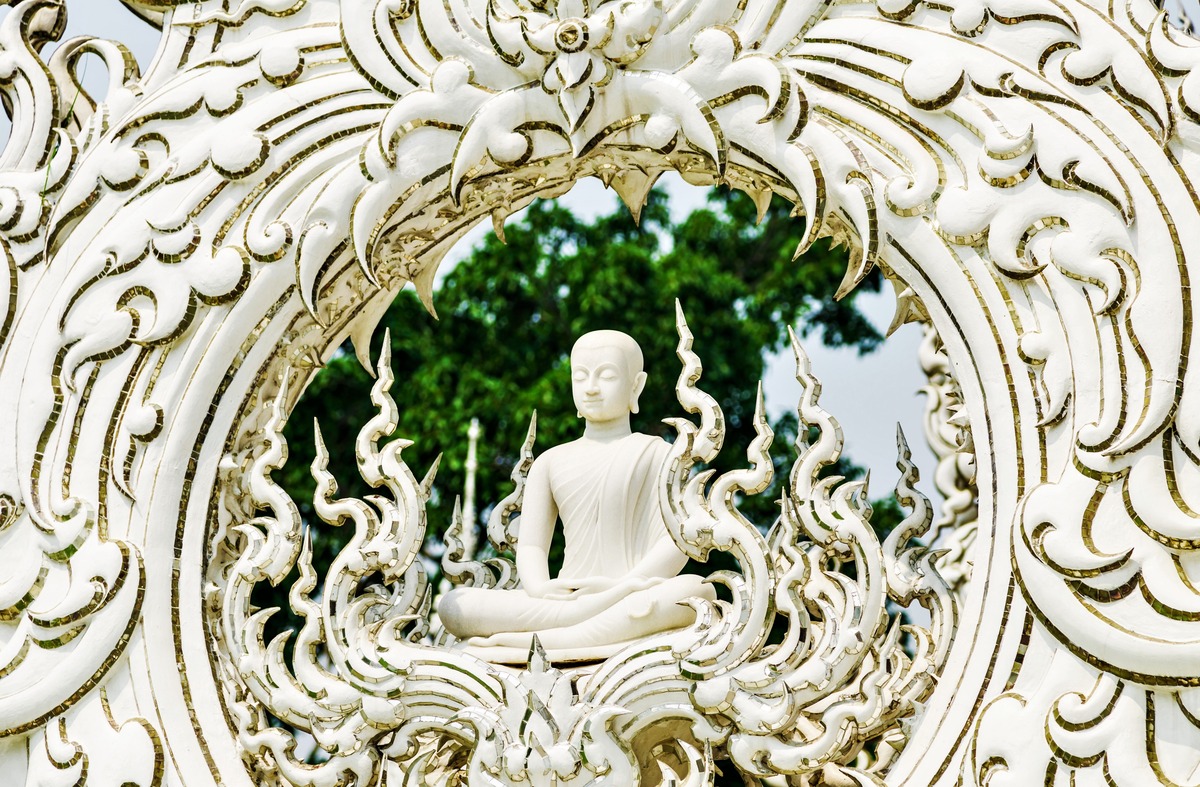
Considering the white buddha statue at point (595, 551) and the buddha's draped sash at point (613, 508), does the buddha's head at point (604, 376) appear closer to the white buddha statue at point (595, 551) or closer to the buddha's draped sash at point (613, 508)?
the white buddha statue at point (595, 551)

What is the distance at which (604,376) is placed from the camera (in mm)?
6434

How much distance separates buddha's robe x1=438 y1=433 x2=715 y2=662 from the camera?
19.8 ft

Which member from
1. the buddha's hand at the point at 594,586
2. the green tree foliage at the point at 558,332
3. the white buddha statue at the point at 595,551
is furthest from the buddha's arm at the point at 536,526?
the green tree foliage at the point at 558,332

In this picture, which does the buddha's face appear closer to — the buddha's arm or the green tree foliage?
the buddha's arm

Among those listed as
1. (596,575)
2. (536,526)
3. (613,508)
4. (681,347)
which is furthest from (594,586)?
(681,347)

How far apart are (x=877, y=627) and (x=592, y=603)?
0.84 m

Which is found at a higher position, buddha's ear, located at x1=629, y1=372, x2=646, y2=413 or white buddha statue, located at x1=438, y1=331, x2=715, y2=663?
buddha's ear, located at x1=629, y1=372, x2=646, y2=413

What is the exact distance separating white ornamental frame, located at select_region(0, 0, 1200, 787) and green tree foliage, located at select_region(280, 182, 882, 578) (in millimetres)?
5008

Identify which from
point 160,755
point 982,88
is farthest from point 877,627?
point 160,755

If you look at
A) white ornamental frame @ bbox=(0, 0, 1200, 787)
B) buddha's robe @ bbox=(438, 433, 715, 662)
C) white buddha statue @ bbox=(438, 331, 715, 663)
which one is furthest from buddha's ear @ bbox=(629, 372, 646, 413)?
white ornamental frame @ bbox=(0, 0, 1200, 787)

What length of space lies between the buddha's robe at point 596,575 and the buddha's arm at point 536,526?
0.12 feet

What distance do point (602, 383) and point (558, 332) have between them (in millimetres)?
6671

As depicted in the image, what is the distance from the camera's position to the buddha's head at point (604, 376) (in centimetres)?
643

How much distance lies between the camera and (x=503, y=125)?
6.40 m
